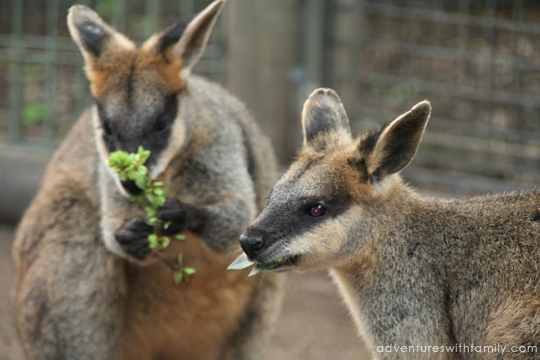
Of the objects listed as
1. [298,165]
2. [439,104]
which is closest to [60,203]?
[298,165]

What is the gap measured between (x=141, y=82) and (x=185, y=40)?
46 cm

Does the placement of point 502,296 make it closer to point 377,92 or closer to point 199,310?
point 199,310

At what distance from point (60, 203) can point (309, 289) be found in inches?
127

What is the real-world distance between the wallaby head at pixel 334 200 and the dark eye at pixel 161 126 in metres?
1.06

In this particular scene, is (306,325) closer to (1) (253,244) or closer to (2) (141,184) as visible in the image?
(2) (141,184)

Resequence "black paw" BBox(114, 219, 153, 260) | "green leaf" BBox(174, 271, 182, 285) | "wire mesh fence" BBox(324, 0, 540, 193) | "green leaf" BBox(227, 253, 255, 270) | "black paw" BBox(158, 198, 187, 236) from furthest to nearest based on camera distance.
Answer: "wire mesh fence" BBox(324, 0, 540, 193)
"green leaf" BBox(174, 271, 182, 285)
"black paw" BBox(114, 219, 153, 260)
"black paw" BBox(158, 198, 187, 236)
"green leaf" BBox(227, 253, 255, 270)

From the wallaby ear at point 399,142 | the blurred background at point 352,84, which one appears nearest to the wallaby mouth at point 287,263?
the wallaby ear at point 399,142

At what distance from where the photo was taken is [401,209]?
3.79 meters

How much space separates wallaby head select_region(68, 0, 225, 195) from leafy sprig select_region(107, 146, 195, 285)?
91 mm

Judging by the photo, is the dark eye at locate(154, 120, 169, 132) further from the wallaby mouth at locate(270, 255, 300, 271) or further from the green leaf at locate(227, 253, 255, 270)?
the wallaby mouth at locate(270, 255, 300, 271)

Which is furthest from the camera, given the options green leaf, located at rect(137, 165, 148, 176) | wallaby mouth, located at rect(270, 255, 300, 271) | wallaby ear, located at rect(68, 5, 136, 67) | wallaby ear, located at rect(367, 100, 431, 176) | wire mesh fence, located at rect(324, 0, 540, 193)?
wire mesh fence, located at rect(324, 0, 540, 193)

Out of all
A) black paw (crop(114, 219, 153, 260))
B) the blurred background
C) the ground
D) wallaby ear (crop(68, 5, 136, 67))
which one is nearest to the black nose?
black paw (crop(114, 219, 153, 260))

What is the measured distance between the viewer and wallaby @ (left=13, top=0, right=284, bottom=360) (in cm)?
438

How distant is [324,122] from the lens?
4.08 meters
